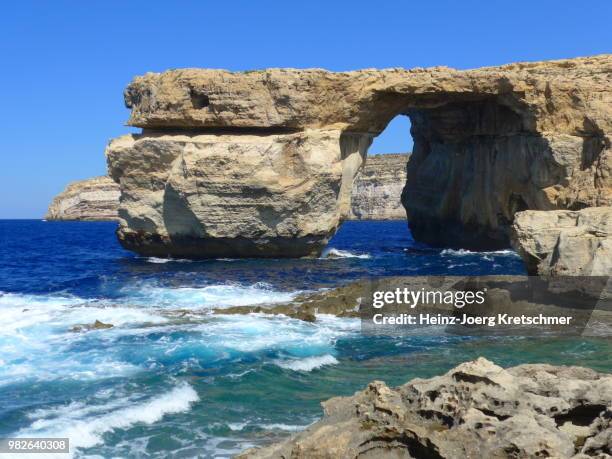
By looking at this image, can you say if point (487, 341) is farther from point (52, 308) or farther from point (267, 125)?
point (267, 125)

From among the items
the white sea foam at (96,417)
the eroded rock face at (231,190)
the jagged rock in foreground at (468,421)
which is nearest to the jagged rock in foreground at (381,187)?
the eroded rock face at (231,190)

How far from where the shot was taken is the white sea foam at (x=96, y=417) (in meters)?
9.20

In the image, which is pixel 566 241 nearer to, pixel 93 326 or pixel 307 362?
pixel 307 362

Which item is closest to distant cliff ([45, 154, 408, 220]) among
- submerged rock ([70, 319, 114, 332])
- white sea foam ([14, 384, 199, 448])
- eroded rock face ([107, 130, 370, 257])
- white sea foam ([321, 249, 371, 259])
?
white sea foam ([321, 249, 371, 259])

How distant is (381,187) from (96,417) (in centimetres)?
9683

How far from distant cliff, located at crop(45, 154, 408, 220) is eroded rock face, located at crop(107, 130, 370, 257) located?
72482 millimetres

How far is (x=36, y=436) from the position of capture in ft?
30.1

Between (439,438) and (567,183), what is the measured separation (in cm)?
2419

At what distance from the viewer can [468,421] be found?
640 cm

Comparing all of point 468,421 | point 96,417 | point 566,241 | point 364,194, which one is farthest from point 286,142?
point 364,194

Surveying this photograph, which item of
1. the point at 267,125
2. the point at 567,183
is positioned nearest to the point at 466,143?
the point at 567,183

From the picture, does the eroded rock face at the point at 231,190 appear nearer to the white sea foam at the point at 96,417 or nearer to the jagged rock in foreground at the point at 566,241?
the jagged rock in foreground at the point at 566,241

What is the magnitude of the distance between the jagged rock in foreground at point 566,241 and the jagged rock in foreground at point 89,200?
288 feet

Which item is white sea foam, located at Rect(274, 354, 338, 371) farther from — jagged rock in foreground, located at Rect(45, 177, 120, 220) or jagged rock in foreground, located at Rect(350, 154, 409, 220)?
jagged rock in foreground, located at Rect(45, 177, 120, 220)
